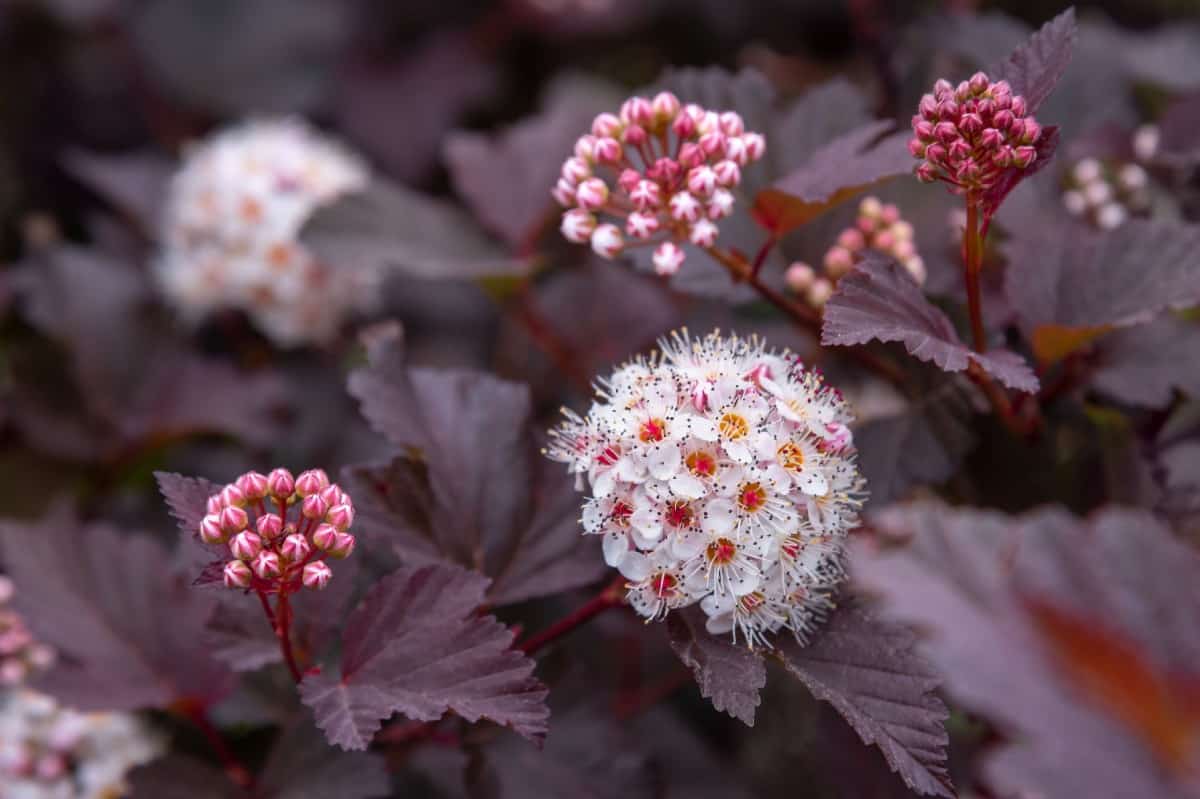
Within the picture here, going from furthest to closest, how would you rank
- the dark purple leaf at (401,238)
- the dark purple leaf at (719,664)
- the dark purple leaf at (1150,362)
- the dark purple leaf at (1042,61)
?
the dark purple leaf at (401,238), the dark purple leaf at (1150,362), the dark purple leaf at (1042,61), the dark purple leaf at (719,664)

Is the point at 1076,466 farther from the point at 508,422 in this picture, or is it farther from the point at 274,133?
the point at 274,133

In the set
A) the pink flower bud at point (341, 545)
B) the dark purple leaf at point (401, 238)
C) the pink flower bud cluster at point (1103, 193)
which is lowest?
the dark purple leaf at point (401, 238)

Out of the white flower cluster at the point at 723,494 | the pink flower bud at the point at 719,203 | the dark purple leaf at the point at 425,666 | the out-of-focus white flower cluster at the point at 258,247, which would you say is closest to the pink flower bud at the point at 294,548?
the dark purple leaf at the point at 425,666

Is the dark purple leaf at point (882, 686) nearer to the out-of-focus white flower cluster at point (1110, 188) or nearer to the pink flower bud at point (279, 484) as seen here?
the pink flower bud at point (279, 484)

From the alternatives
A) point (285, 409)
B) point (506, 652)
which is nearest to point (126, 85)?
point (285, 409)

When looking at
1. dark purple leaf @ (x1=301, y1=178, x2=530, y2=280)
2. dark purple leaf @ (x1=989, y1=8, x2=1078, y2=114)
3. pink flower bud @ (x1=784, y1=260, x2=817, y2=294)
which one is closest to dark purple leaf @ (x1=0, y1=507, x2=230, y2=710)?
dark purple leaf @ (x1=301, y1=178, x2=530, y2=280)

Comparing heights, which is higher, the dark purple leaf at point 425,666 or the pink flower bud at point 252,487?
the pink flower bud at point 252,487

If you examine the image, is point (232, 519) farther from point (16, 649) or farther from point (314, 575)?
point (16, 649)

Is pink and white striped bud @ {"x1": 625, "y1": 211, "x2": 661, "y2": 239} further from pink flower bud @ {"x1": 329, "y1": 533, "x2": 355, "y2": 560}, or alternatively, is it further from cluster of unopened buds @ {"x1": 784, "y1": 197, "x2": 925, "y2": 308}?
pink flower bud @ {"x1": 329, "y1": 533, "x2": 355, "y2": 560}
